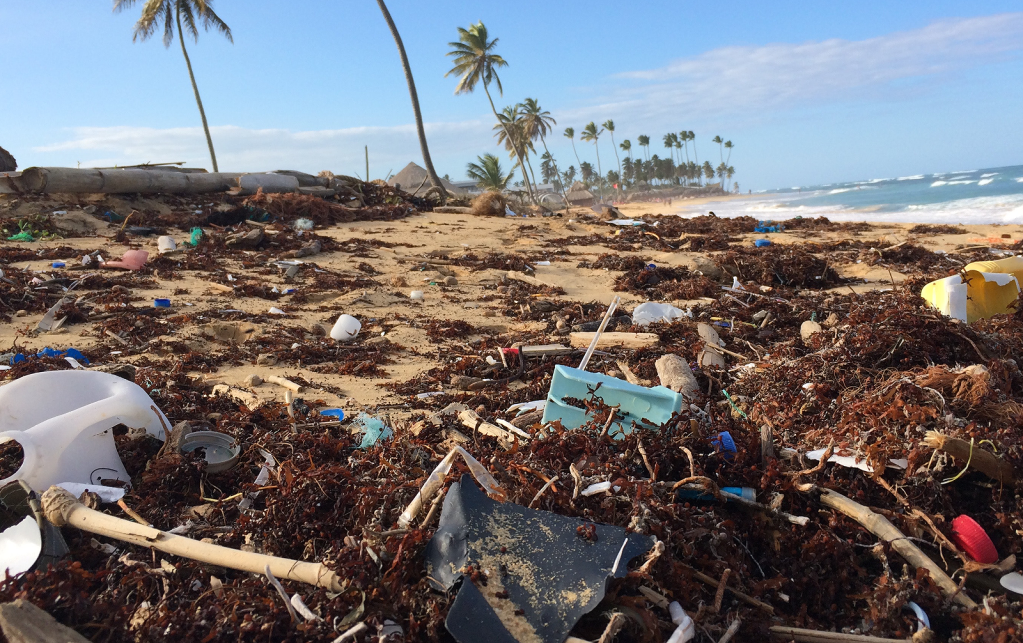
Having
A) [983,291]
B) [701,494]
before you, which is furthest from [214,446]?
[983,291]

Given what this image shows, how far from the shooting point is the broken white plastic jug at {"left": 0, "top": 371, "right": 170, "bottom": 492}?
8.20ft

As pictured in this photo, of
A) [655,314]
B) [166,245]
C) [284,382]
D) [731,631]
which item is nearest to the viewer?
[731,631]

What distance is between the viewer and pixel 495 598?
1.75 meters

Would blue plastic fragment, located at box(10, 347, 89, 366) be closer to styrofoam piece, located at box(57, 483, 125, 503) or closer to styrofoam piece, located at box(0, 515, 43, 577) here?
styrofoam piece, located at box(57, 483, 125, 503)

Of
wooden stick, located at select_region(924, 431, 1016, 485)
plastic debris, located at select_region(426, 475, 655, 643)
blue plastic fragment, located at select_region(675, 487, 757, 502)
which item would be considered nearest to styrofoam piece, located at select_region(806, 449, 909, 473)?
wooden stick, located at select_region(924, 431, 1016, 485)

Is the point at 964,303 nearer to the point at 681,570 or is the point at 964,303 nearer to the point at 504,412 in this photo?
the point at 504,412

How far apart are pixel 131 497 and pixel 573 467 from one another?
6.29 ft

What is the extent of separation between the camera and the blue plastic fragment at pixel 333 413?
3758 millimetres

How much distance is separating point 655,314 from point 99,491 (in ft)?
15.5

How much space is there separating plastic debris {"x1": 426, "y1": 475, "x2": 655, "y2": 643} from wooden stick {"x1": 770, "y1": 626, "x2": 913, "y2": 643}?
0.47 meters

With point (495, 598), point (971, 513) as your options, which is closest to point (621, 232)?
point (971, 513)

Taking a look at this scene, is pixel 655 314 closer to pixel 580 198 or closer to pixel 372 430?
pixel 372 430

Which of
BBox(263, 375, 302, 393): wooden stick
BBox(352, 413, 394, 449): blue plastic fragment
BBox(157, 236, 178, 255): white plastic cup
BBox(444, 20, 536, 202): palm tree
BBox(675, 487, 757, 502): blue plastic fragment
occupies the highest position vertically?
BBox(444, 20, 536, 202): palm tree

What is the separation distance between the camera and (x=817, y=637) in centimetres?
186
